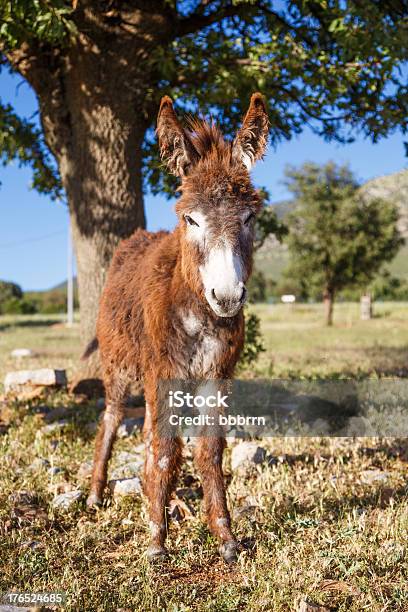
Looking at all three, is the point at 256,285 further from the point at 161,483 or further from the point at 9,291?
the point at 161,483

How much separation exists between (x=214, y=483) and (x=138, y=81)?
7.73 m

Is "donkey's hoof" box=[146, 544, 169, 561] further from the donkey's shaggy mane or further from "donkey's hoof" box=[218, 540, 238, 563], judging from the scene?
the donkey's shaggy mane

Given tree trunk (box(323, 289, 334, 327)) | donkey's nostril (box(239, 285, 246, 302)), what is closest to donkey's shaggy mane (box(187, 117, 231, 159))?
donkey's nostril (box(239, 285, 246, 302))

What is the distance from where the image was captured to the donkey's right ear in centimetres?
411

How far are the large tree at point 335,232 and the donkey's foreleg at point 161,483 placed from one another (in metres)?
32.0

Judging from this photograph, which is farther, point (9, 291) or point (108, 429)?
point (9, 291)

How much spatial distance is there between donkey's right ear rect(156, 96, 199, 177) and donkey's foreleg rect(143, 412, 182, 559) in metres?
2.11

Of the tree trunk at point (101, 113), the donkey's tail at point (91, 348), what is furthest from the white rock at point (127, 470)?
the tree trunk at point (101, 113)

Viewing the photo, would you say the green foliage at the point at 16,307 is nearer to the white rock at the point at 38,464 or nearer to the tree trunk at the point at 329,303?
the tree trunk at the point at 329,303

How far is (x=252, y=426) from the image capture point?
7898mm

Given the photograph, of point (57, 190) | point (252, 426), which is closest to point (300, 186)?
point (57, 190)

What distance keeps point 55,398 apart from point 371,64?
7619mm

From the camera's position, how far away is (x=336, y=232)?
1396 inches

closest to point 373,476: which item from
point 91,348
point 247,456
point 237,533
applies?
point 247,456
